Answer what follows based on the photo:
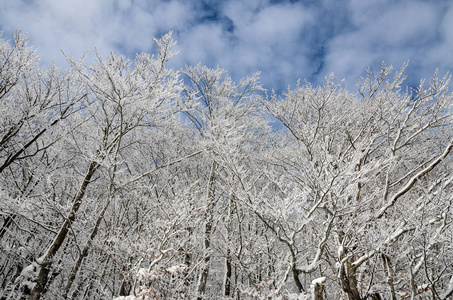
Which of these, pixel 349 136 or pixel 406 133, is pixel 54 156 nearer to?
pixel 349 136

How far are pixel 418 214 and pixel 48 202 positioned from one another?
714 centimetres

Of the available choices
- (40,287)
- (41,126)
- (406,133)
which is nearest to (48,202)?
(40,287)

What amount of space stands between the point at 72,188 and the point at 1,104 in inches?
180

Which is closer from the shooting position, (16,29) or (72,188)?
(16,29)

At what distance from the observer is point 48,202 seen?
526 cm

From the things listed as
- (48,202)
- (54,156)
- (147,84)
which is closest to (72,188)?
(54,156)

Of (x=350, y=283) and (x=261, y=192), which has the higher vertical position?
(x=261, y=192)

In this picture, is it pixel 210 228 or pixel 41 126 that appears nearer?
pixel 41 126

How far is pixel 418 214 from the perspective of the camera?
421cm

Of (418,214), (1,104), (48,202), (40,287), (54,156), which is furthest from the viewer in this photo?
(54,156)

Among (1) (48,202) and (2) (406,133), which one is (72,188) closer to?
(1) (48,202)

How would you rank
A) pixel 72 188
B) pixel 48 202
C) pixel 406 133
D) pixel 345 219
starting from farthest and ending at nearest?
pixel 72 188 < pixel 406 133 < pixel 48 202 < pixel 345 219

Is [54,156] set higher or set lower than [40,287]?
higher

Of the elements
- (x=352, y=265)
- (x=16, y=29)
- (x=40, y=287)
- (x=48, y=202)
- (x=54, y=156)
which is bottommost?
(x=40, y=287)
